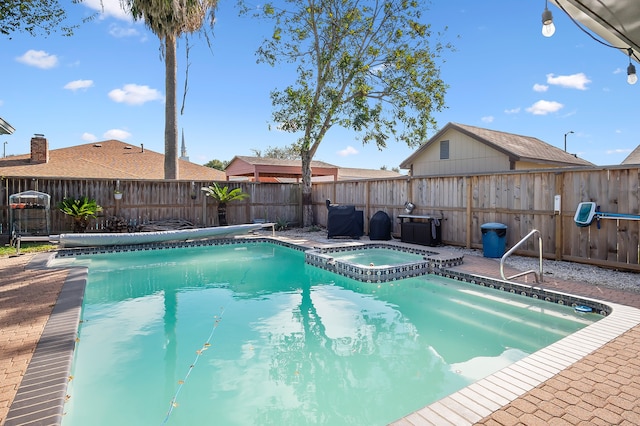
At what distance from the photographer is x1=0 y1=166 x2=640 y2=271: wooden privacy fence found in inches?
248

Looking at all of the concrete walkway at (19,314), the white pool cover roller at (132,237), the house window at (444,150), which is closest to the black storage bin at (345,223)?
the white pool cover roller at (132,237)

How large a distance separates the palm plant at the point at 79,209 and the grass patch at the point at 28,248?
1.07 m

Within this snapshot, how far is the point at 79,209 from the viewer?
32.5 feet

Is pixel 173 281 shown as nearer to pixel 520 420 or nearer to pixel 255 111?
pixel 520 420

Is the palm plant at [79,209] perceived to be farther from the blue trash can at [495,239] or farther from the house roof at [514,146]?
the house roof at [514,146]

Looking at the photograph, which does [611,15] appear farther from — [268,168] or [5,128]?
[268,168]

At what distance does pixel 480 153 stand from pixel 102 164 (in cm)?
1715

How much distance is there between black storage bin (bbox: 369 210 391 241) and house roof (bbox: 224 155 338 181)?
977 centimetres

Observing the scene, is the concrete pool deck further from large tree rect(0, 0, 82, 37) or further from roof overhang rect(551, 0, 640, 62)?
large tree rect(0, 0, 82, 37)

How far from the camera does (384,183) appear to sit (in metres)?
10.8

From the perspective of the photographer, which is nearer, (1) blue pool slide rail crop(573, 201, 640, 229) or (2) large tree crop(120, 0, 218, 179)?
A: (1) blue pool slide rail crop(573, 201, 640, 229)

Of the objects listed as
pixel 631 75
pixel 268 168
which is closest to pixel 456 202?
pixel 631 75

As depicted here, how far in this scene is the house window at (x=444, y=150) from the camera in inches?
587

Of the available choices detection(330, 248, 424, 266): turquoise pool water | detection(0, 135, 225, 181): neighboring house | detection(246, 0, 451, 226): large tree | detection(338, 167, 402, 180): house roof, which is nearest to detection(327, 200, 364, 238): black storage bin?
detection(330, 248, 424, 266): turquoise pool water
